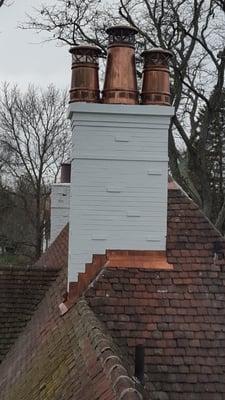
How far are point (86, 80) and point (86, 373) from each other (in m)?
2.99

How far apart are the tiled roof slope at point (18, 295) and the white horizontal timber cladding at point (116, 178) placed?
2317 mm

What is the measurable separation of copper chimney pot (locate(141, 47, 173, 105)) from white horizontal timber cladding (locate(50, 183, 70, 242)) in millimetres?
8433

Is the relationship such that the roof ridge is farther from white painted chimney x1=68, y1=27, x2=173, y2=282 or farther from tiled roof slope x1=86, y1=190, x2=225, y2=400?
white painted chimney x1=68, y1=27, x2=173, y2=282

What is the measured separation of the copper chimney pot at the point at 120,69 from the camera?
570cm

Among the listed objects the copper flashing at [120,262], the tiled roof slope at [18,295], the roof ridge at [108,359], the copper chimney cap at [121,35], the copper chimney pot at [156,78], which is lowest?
the tiled roof slope at [18,295]

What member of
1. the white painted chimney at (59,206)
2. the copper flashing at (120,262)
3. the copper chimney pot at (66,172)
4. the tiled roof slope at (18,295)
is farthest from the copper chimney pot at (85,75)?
the copper chimney pot at (66,172)

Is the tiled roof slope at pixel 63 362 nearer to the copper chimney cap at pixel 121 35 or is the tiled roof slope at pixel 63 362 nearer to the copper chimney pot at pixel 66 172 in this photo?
the copper chimney cap at pixel 121 35

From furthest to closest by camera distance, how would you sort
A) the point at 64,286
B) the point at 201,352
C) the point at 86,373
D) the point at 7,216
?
the point at 7,216 → the point at 64,286 → the point at 201,352 → the point at 86,373

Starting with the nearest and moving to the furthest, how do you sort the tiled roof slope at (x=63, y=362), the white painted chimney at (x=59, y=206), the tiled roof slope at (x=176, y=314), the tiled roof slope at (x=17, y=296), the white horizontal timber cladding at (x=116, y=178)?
the tiled roof slope at (x=63, y=362)
the tiled roof slope at (x=176, y=314)
the white horizontal timber cladding at (x=116, y=178)
the tiled roof slope at (x=17, y=296)
the white painted chimney at (x=59, y=206)

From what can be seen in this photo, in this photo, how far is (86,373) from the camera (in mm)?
3707

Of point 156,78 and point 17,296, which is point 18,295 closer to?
point 17,296

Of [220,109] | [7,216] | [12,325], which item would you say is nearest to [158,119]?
[12,325]

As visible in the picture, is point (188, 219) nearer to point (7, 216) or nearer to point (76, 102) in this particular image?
point (76, 102)

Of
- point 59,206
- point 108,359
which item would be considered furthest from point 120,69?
point 59,206
